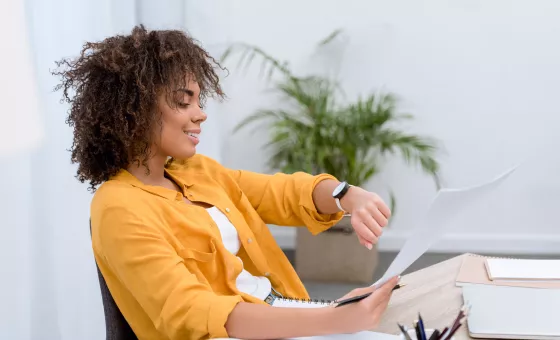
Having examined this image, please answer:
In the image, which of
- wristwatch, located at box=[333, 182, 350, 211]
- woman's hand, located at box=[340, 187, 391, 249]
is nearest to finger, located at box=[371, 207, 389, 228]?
woman's hand, located at box=[340, 187, 391, 249]

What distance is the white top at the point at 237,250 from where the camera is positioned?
1.33m

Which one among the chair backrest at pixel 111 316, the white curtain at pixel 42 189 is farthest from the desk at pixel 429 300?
the white curtain at pixel 42 189

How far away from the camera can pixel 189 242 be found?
125cm

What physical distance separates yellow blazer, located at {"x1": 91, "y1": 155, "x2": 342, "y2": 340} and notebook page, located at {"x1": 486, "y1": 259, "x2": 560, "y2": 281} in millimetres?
321

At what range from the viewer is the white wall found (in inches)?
147

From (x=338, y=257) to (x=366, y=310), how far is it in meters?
2.39

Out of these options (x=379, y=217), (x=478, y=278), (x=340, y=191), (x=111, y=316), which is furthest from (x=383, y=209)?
(x=111, y=316)

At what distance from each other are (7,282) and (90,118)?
2.27ft

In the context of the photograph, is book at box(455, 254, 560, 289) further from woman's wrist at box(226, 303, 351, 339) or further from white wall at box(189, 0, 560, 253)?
white wall at box(189, 0, 560, 253)

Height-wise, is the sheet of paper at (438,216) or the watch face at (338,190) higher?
the sheet of paper at (438,216)

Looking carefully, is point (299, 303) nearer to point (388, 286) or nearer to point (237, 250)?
point (237, 250)

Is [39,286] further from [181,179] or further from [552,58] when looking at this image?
[552,58]

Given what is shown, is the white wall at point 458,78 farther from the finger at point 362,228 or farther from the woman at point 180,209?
the finger at point 362,228

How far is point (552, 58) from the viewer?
12.2ft
